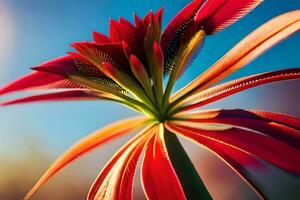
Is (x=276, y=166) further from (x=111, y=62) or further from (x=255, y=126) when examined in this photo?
(x=111, y=62)

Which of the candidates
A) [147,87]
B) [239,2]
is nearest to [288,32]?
[239,2]

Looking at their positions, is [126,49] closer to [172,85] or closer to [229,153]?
[172,85]

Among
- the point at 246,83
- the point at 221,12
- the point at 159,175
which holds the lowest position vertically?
the point at 159,175

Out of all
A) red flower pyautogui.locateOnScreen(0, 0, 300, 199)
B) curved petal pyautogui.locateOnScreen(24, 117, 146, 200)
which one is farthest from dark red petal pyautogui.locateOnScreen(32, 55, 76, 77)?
curved petal pyautogui.locateOnScreen(24, 117, 146, 200)

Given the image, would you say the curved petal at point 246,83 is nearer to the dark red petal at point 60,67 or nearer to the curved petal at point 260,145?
the curved petal at point 260,145

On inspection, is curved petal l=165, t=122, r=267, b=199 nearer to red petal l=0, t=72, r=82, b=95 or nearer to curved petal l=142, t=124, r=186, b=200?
curved petal l=142, t=124, r=186, b=200

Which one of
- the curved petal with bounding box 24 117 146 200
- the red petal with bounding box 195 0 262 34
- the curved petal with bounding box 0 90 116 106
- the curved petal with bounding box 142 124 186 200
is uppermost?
the red petal with bounding box 195 0 262 34

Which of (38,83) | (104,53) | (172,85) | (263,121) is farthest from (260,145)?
(38,83)
